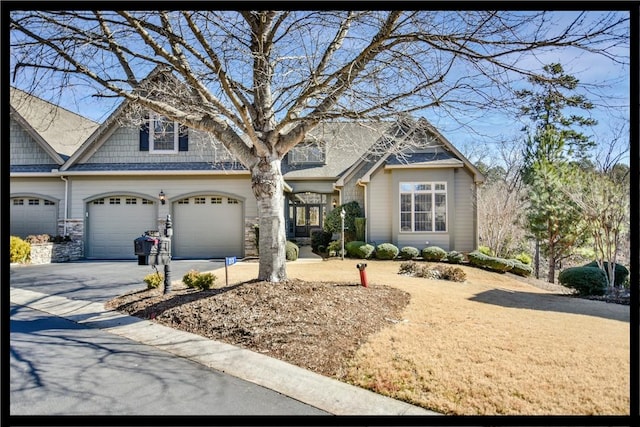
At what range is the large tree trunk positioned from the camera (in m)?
4.97

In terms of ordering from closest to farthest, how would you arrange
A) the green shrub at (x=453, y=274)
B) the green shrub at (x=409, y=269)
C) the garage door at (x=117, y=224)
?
the green shrub at (x=453, y=274)
the green shrub at (x=409, y=269)
the garage door at (x=117, y=224)

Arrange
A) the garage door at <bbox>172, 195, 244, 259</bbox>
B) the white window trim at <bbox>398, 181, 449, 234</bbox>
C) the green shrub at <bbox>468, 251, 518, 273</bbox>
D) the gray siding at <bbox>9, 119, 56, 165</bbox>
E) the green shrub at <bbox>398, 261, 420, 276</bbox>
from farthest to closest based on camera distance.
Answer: the white window trim at <bbox>398, 181, 449, 234</bbox> → the garage door at <bbox>172, 195, 244, 259</bbox> → the gray siding at <bbox>9, 119, 56, 165</bbox> → the green shrub at <bbox>468, 251, 518, 273</bbox> → the green shrub at <bbox>398, 261, 420, 276</bbox>

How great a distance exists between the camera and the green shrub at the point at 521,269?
756cm

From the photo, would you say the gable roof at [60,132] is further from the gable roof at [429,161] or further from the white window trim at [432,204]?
the white window trim at [432,204]

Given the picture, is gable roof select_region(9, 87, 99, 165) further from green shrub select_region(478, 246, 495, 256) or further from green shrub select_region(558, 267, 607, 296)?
green shrub select_region(478, 246, 495, 256)

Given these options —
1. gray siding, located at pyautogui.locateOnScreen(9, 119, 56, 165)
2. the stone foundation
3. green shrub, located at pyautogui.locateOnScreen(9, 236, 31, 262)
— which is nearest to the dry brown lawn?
green shrub, located at pyautogui.locateOnScreen(9, 236, 31, 262)

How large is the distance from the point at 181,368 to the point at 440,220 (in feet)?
30.3

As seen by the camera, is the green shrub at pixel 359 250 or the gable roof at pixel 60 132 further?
the green shrub at pixel 359 250

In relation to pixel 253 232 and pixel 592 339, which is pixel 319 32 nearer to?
pixel 592 339

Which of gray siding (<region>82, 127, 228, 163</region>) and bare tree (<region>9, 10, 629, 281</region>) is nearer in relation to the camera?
bare tree (<region>9, 10, 629, 281</region>)

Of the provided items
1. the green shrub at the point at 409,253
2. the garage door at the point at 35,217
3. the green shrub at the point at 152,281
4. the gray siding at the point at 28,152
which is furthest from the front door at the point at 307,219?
the gray siding at the point at 28,152

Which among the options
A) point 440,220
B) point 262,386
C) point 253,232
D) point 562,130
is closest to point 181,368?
point 262,386

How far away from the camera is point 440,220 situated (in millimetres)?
10656

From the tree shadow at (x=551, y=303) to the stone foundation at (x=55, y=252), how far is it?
907 cm
